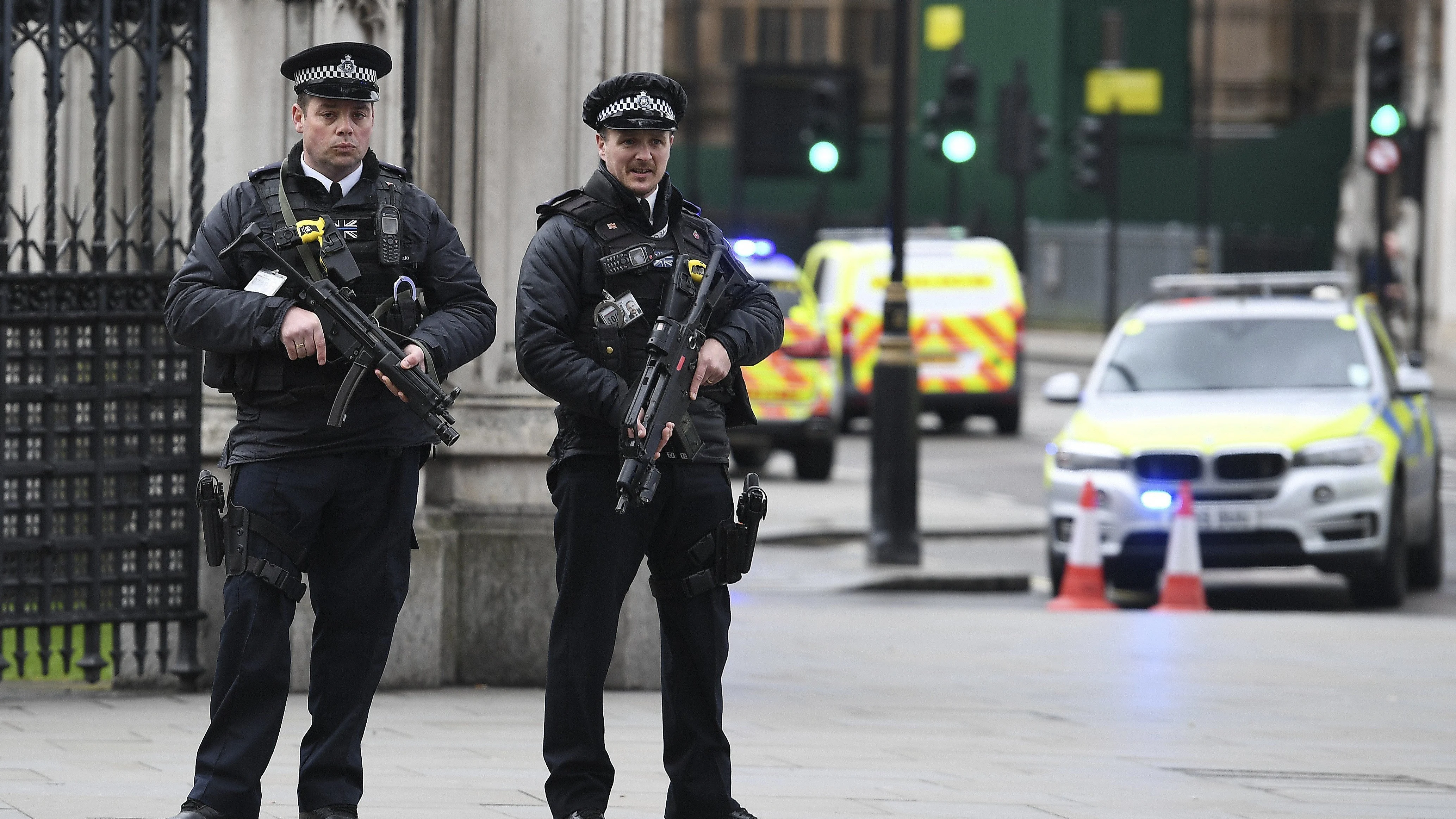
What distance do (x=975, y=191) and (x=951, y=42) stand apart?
10.6 m

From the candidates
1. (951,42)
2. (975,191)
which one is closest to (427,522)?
(951,42)

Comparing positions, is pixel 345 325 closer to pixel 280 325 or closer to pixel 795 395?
pixel 280 325

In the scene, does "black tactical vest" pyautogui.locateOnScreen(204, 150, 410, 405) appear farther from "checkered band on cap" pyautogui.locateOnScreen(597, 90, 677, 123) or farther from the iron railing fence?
the iron railing fence

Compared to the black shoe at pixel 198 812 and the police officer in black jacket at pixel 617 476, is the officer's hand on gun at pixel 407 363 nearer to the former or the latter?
the police officer in black jacket at pixel 617 476

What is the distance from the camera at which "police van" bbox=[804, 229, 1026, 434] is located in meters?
22.5

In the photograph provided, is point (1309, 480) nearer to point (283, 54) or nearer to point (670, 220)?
point (283, 54)

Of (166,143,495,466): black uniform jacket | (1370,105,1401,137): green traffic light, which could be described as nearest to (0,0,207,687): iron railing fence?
(166,143,495,466): black uniform jacket

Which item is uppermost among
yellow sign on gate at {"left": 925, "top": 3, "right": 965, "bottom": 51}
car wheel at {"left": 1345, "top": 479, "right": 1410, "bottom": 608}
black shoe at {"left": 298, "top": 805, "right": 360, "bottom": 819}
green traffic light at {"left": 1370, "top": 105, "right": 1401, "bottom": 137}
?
yellow sign on gate at {"left": 925, "top": 3, "right": 965, "bottom": 51}

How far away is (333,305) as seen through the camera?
218 inches

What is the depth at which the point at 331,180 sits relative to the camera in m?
5.74

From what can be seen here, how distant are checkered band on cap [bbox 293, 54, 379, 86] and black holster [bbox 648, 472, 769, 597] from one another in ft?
4.33

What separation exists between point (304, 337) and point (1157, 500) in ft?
23.4

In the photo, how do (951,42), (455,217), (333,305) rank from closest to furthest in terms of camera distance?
(333,305)
(455,217)
(951,42)

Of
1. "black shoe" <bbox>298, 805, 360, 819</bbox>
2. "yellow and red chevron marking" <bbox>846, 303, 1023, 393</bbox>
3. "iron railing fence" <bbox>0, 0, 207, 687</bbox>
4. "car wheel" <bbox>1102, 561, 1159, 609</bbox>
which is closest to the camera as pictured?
"black shoe" <bbox>298, 805, 360, 819</bbox>
